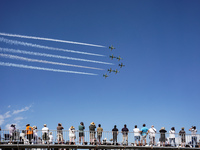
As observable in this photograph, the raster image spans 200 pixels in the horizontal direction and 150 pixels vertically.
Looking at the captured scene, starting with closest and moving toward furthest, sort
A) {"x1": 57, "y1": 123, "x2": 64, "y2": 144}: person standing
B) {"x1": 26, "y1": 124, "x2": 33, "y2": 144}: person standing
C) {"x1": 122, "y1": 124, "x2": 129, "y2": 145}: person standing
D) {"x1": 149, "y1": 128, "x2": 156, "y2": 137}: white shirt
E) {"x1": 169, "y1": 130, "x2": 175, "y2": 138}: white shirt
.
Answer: {"x1": 26, "y1": 124, "x2": 33, "y2": 144}: person standing
{"x1": 57, "y1": 123, "x2": 64, "y2": 144}: person standing
{"x1": 122, "y1": 124, "x2": 129, "y2": 145}: person standing
{"x1": 149, "y1": 128, "x2": 156, "y2": 137}: white shirt
{"x1": 169, "y1": 130, "x2": 175, "y2": 138}: white shirt

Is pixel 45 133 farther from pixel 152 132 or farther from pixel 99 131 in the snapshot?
pixel 152 132

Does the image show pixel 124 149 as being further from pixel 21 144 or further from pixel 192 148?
pixel 21 144

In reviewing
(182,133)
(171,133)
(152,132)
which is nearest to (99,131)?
(152,132)

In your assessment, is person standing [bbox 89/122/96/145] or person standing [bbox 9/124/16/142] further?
person standing [bbox 89/122/96/145]

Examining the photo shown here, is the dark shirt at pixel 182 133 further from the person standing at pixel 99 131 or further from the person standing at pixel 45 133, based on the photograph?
the person standing at pixel 45 133

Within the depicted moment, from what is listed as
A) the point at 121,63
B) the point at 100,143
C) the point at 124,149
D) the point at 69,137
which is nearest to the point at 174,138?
the point at 124,149

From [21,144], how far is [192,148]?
54.7 feet

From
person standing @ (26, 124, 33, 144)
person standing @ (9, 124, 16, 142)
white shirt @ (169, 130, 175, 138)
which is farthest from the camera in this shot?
white shirt @ (169, 130, 175, 138)

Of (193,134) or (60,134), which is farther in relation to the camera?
(193,134)

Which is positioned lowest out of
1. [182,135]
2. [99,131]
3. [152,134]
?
[182,135]

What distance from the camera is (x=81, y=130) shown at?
34000 millimetres

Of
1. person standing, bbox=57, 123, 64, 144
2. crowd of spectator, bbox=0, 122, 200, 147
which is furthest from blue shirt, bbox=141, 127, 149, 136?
person standing, bbox=57, 123, 64, 144

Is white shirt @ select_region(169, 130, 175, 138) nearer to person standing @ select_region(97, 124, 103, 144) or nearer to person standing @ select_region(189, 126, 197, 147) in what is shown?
person standing @ select_region(189, 126, 197, 147)

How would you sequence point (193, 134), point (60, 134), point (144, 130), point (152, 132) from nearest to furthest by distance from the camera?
point (60, 134)
point (144, 130)
point (152, 132)
point (193, 134)
